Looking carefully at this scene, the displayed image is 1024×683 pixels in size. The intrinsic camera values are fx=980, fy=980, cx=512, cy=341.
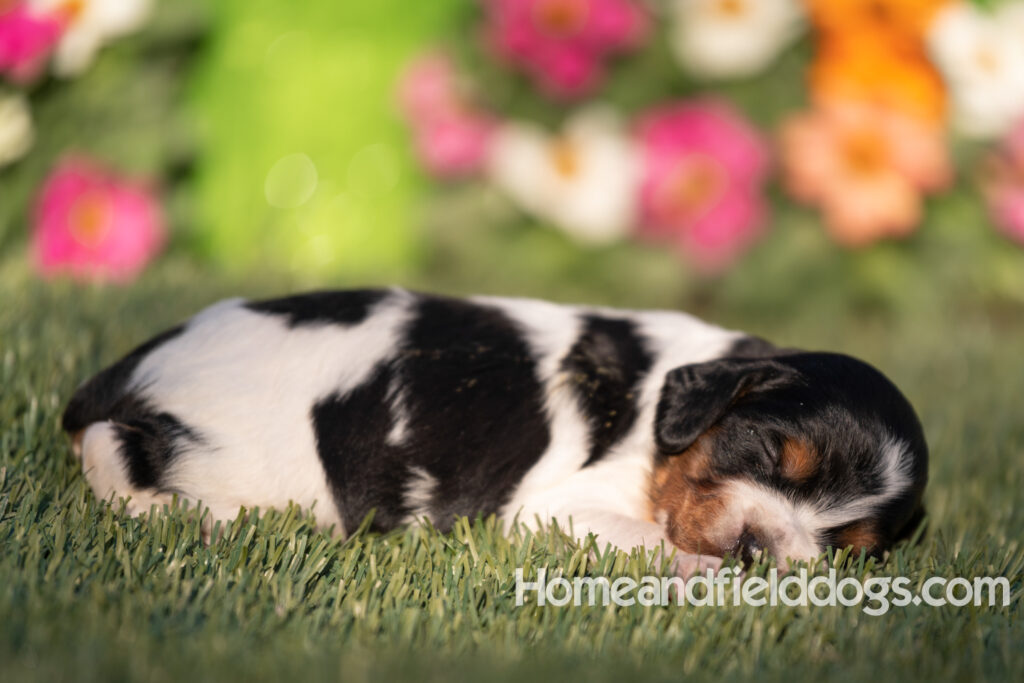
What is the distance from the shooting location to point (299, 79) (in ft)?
21.5

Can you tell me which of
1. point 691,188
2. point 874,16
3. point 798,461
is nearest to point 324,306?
point 798,461

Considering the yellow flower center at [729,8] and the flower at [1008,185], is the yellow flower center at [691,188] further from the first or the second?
the flower at [1008,185]

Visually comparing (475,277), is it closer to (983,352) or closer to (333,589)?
(983,352)

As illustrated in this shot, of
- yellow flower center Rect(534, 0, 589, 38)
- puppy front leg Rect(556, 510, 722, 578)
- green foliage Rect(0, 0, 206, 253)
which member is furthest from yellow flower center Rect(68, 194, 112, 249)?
puppy front leg Rect(556, 510, 722, 578)

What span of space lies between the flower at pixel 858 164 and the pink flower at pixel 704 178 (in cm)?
27

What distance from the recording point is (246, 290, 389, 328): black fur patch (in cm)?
328

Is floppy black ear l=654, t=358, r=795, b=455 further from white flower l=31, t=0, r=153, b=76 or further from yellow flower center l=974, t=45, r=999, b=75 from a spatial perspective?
yellow flower center l=974, t=45, r=999, b=75

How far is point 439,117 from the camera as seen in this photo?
655 cm

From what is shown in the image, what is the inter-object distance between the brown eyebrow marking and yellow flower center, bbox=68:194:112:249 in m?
4.96

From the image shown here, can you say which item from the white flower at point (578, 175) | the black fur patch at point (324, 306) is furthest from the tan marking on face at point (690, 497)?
the white flower at point (578, 175)

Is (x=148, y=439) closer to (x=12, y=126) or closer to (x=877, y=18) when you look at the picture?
(x=12, y=126)

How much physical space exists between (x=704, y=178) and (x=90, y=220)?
13.4ft

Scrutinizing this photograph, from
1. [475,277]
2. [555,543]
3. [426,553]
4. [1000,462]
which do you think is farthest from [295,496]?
[475,277]

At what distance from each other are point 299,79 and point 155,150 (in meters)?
1.05
